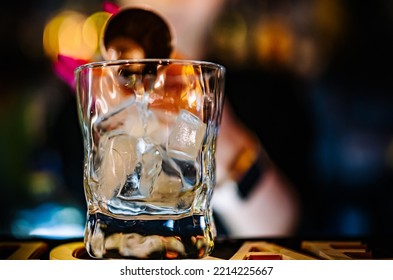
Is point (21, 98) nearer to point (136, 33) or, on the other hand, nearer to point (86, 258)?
point (136, 33)

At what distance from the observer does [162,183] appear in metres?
0.61

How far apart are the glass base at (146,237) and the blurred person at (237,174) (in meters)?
0.42

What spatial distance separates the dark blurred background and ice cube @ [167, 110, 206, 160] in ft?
1.47

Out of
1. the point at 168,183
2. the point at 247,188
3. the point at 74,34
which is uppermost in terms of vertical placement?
the point at 74,34

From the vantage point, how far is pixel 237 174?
3.45 feet

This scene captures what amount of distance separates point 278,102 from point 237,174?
6.4 inches

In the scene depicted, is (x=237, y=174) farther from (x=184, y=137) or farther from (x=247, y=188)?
(x=184, y=137)

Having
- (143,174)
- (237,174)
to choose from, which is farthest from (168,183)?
(237,174)

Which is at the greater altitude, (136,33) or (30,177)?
(136,33)

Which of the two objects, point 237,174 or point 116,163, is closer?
point 116,163

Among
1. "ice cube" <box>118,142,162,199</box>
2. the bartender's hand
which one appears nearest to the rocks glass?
"ice cube" <box>118,142,162,199</box>
